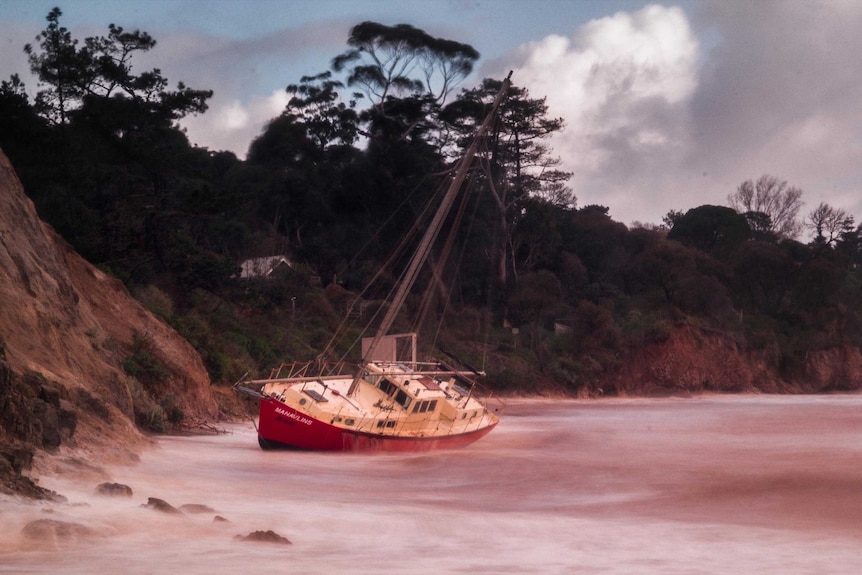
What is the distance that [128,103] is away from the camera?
45469mm

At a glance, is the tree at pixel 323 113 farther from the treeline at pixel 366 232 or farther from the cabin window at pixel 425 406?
the cabin window at pixel 425 406

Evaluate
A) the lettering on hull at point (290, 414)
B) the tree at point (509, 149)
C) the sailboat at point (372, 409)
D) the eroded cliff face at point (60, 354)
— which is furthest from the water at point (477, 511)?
the tree at point (509, 149)

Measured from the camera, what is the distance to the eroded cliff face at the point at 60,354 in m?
16.7

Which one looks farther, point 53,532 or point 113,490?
point 113,490

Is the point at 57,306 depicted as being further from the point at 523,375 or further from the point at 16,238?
the point at 523,375

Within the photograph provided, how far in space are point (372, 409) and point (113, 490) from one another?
42.8 feet

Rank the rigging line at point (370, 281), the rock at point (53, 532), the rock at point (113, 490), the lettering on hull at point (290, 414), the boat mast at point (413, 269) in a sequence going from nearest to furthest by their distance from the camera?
the rock at point (53, 532) → the rock at point (113, 490) → the lettering on hull at point (290, 414) → the boat mast at point (413, 269) → the rigging line at point (370, 281)

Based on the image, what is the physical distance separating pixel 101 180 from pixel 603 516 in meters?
30.3

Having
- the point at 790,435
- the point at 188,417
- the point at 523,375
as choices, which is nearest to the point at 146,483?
the point at 188,417

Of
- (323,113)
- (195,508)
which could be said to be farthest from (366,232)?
(195,508)

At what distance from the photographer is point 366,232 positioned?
65.9 metres

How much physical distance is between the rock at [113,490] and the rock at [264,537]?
9.04 ft

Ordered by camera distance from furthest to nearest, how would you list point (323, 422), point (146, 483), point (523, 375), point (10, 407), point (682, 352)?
point (682, 352) → point (523, 375) → point (323, 422) → point (146, 483) → point (10, 407)

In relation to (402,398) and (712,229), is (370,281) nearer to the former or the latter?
(402,398)
